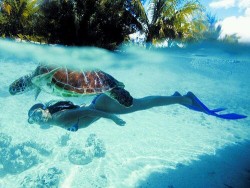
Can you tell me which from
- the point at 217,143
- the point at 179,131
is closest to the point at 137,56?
the point at 179,131

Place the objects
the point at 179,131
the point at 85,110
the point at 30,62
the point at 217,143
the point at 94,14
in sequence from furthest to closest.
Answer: the point at 30,62 → the point at 94,14 → the point at 179,131 → the point at 217,143 → the point at 85,110

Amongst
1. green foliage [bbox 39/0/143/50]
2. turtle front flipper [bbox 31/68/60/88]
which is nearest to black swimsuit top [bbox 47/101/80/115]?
turtle front flipper [bbox 31/68/60/88]

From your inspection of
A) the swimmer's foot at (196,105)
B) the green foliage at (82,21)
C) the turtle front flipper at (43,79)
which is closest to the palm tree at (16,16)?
the green foliage at (82,21)

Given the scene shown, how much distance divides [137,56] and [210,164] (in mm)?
12334

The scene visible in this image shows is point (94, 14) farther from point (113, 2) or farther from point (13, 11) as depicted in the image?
point (13, 11)

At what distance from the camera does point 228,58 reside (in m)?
21.4

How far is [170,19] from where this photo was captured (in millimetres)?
16312

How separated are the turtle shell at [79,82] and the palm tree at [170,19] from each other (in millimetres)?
11283

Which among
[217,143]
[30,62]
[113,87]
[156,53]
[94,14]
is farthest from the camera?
[30,62]

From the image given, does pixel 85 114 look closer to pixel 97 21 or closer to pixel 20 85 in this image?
pixel 20 85

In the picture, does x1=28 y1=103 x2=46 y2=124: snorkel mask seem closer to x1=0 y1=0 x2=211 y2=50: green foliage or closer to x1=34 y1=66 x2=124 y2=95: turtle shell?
x1=34 y1=66 x2=124 y2=95: turtle shell

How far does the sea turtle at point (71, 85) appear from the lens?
5.52 metres

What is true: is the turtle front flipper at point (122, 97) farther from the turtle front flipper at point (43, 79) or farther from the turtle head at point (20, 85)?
the turtle head at point (20, 85)

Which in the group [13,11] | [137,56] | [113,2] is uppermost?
[113,2]
